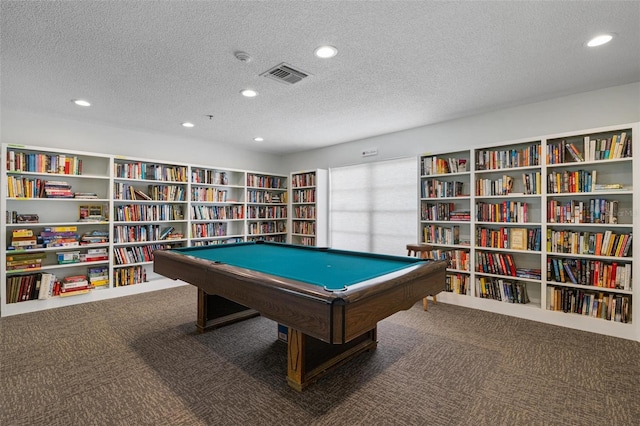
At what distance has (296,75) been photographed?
2879 mm

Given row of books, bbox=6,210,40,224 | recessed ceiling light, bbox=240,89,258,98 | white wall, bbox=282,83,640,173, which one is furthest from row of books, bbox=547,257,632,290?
row of books, bbox=6,210,40,224

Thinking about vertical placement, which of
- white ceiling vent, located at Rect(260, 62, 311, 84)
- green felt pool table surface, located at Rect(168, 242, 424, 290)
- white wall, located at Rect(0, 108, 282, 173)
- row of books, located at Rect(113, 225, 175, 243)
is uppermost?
white ceiling vent, located at Rect(260, 62, 311, 84)

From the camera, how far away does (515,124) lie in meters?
3.79

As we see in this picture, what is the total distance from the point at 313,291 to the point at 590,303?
3322mm

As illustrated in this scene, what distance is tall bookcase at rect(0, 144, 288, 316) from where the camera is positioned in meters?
3.67

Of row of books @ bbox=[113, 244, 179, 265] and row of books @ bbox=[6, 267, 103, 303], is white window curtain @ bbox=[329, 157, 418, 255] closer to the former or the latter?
row of books @ bbox=[113, 244, 179, 265]

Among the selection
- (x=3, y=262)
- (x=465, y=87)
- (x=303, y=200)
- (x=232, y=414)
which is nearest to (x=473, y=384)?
(x=232, y=414)

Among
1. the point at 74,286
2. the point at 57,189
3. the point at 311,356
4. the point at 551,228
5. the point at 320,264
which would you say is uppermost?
the point at 57,189

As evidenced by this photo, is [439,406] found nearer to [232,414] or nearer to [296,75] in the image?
[232,414]

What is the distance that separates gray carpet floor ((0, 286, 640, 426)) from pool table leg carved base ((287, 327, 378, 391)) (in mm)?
63

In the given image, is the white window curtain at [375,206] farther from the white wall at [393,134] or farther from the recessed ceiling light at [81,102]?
the recessed ceiling light at [81,102]

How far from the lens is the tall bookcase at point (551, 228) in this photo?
3035 mm

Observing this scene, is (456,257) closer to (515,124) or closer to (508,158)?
(508,158)

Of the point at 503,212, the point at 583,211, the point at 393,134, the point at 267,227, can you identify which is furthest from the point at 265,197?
the point at 583,211
